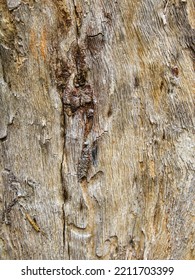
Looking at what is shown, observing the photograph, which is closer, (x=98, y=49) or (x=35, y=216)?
(x=98, y=49)

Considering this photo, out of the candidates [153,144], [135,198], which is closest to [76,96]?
[153,144]

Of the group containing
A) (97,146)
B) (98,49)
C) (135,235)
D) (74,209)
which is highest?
(98,49)

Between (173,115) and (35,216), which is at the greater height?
(173,115)

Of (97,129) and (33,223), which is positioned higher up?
(97,129)

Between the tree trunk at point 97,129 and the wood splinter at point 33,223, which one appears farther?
the wood splinter at point 33,223

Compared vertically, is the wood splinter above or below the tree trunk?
below

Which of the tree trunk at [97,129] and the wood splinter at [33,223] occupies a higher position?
the tree trunk at [97,129]

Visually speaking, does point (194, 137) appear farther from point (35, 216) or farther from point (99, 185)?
point (35, 216)

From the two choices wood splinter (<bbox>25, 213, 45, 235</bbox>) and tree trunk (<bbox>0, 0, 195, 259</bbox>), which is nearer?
tree trunk (<bbox>0, 0, 195, 259</bbox>)
